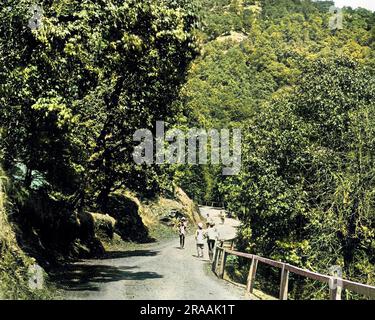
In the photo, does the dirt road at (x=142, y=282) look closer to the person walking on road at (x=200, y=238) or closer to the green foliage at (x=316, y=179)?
the person walking on road at (x=200, y=238)

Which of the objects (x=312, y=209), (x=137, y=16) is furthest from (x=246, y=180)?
(x=137, y=16)

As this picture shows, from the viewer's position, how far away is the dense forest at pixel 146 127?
12.2 m

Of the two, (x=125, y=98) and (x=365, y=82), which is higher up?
(x=365, y=82)

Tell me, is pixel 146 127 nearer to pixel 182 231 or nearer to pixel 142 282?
pixel 142 282

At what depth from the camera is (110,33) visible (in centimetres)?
1214

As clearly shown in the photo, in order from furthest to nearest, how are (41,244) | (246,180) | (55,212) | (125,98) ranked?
1. (246,180)
2. (55,212)
3. (125,98)
4. (41,244)

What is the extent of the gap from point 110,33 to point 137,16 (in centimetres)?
82

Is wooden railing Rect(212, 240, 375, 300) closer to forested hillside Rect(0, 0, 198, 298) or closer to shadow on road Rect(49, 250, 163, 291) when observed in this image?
shadow on road Rect(49, 250, 163, 291)

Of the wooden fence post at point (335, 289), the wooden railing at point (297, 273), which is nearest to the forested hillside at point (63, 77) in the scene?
the wooden railing at point (297, 273)

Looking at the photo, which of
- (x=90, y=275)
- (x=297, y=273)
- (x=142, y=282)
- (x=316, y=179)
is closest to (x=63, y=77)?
(x=142, y=282)

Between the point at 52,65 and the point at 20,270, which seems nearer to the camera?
the point at 20,270

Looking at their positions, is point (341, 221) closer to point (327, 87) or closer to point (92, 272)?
point (327, 87)

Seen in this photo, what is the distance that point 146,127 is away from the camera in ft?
69.6
